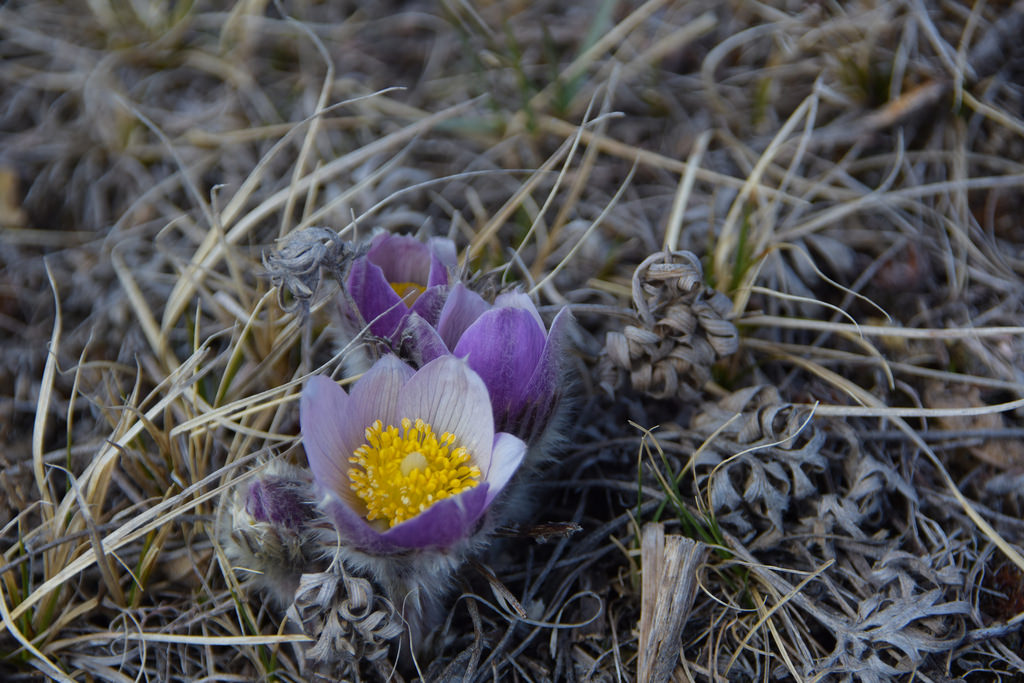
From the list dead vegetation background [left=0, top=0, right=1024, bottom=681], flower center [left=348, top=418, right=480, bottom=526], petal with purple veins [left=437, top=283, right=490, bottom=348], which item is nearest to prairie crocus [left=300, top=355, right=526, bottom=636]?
flower center [left=348, top=418, right=480, bottom=526]

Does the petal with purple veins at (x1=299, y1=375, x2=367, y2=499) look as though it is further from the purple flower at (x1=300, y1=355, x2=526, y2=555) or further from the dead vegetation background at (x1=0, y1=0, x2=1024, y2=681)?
the dead vegetation background at (x1=0, y1=0, x2=1024, y2=681)

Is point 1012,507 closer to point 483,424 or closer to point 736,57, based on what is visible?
point 483,424

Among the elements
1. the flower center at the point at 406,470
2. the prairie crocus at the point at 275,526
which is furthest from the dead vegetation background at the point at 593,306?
the flower center at the point at 406,470

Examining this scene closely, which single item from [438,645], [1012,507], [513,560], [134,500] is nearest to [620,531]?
[513,560]

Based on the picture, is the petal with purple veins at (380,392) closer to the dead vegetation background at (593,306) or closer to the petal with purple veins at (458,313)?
the petal with purple veins at (458,313)

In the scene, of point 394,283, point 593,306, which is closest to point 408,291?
point 394,283

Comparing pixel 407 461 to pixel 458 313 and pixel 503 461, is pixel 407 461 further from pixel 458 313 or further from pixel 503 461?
pixel 458 313

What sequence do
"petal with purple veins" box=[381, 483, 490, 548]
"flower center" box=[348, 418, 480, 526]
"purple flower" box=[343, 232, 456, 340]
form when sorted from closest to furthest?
"petal with purple veins" box=[381, 483, 490, 548], "flower center" box=[348, 418, 480, 526], "purple flower" box=[343, 232, 456, 340]
